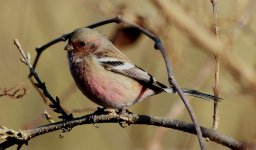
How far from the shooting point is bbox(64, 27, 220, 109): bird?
15.5ft

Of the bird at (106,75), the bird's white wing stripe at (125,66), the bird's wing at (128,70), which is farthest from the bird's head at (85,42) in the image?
the bird's white wing stripe at (125,66)

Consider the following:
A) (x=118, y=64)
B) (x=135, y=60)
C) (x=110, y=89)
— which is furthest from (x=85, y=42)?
(x=135, y=60)

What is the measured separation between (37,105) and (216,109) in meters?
4.03

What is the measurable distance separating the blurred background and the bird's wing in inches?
6.0

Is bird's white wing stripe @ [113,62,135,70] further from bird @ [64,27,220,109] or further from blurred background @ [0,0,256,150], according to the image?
blurred background @ [0,0,256,150]

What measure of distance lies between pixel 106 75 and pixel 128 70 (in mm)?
194

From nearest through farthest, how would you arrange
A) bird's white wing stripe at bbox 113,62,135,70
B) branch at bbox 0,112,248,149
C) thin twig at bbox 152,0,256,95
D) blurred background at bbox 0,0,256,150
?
1. branch at bbox 0,112,248,149
2. thin twig at bbox 152,0,256,95
3. blurred background at bbox 0,0,256,150
4. bird's white wing stripe at bbox 113,62,135,70

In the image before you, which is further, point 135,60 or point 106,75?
point 135,60

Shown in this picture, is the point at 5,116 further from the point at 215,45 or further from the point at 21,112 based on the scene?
the point at 215,45

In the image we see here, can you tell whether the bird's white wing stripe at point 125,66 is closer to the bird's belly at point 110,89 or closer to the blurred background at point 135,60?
the bird's belly at point 110,89

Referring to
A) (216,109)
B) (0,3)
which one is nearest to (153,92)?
(216,109)

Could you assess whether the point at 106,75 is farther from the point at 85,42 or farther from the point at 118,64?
the point at 85,42

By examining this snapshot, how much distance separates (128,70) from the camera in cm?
496

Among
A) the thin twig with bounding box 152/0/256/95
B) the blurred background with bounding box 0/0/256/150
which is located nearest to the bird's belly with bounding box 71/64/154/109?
the blurred background with bounding box 0/0/256/150
